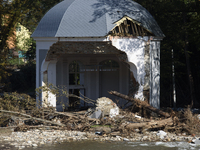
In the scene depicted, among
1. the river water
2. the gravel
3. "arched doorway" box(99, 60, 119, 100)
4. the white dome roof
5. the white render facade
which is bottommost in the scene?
the river water

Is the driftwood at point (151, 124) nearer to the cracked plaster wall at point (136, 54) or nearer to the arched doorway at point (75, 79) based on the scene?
the cracked plaster wall at point (136, 54)

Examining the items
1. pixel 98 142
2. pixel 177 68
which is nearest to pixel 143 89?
pixel 98 142

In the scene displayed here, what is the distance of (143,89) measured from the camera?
13039mm

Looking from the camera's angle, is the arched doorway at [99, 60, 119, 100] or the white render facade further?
the arched doorway at [99, 60, 119, 100]

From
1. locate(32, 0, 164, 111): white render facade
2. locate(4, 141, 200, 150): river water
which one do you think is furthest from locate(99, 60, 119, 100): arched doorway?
locate(4, 141, 200, 150): river water

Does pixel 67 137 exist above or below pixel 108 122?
below

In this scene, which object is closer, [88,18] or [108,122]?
[108,122]

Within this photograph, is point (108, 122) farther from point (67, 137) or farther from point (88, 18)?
point (88, 18)

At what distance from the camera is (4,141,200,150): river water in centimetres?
855

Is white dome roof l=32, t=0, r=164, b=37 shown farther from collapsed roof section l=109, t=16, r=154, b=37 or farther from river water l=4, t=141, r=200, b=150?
river water l=4, t=141, r=200, b=150

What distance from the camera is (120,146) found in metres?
8.77

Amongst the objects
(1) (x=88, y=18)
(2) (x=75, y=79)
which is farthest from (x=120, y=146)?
(2) (x=75, y=79)

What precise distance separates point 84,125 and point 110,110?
1988 mm

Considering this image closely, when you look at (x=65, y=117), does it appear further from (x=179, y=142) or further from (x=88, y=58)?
(x=88, y=58)
